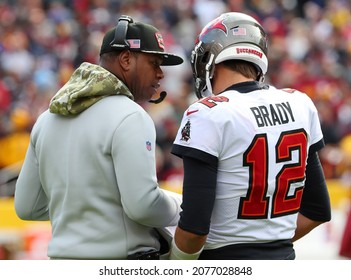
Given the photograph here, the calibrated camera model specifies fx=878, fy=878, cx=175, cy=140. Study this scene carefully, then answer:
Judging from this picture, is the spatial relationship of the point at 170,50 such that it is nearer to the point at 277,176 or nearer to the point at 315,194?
the point at 315,194

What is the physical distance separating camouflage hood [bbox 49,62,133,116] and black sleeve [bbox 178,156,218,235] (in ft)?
1.59

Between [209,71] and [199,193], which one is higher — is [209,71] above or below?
above

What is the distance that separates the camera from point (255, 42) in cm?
392

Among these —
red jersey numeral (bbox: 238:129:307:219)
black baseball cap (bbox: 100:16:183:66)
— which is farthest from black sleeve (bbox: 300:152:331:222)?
black baseball cap (bbox: 100:16:183:66)

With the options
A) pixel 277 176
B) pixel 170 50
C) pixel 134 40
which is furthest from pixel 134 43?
pixel 170 50

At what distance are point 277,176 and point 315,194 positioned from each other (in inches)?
16.8

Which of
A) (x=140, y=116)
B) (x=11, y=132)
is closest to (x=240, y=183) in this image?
(x=140, y=116)

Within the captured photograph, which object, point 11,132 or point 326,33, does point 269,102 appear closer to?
point 11,132

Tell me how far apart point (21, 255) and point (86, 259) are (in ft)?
17.6

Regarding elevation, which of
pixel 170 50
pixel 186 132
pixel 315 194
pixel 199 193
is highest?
pixel 186 132

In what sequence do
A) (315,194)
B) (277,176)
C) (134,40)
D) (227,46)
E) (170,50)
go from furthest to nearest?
(170,50) < (315,194) < (134,40) < (227,46) < (277,176)

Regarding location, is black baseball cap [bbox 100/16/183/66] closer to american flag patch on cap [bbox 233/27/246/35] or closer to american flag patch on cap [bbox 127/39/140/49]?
american flag patch on cap [bbox 127/39/140/49]

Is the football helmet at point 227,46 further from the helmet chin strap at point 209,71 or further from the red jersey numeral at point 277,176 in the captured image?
the red jersey numeral at point 277,176

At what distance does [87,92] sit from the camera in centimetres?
380
